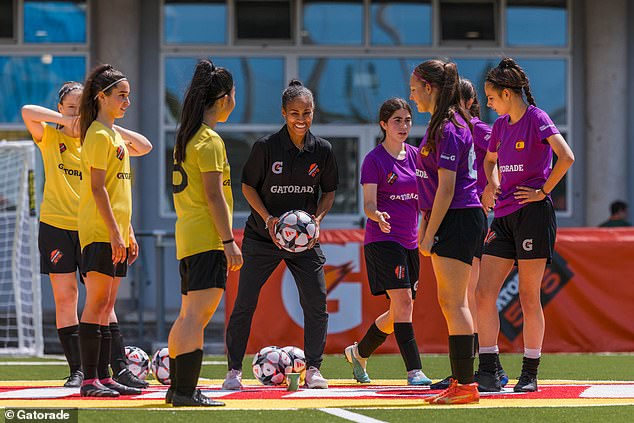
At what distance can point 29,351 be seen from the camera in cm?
1296

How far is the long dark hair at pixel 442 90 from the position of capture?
7.07 meters

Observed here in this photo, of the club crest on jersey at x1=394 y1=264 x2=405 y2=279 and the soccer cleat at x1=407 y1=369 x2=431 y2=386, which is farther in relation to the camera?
the club crest on jersey at x1=394 y1=264 x2=405 y2=279

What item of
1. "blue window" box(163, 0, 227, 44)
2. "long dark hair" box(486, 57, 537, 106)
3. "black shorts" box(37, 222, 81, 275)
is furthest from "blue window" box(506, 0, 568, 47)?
"black shorts" box(37, 222, 81, 275)

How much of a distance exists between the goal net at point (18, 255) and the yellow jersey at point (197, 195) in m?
6.71

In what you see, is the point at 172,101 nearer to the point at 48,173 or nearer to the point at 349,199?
the point at 349,199

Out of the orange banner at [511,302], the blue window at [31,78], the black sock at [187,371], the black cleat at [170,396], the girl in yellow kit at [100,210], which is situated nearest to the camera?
the black sock at [187,371]

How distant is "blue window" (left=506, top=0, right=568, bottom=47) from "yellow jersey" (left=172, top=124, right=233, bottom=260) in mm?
11870

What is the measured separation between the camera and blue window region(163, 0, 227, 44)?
17.4 metres

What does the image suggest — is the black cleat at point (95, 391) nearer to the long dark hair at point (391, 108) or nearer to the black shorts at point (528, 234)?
the black shorts at point (528, 234)

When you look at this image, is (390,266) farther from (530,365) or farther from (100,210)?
(100,210)

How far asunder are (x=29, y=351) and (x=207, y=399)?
674cm

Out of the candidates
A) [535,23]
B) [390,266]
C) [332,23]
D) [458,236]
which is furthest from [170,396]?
[535,23]

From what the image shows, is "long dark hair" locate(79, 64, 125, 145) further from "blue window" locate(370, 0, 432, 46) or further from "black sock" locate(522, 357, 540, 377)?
"blue window" locate(370, 0, 432, 46)

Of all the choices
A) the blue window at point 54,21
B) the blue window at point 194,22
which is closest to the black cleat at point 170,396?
the blue window at point 194,22
